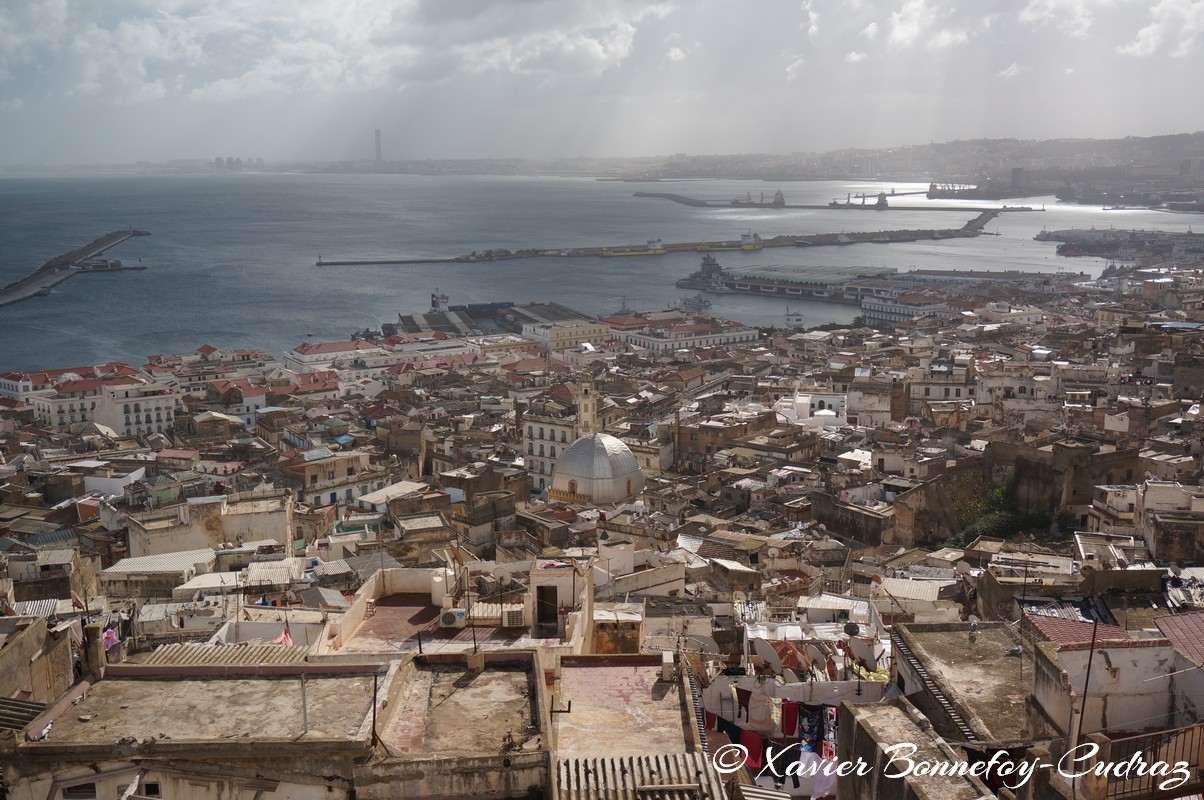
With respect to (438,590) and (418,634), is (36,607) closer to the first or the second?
(438,590)

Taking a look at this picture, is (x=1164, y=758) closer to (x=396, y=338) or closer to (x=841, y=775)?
(x=841, y=775)

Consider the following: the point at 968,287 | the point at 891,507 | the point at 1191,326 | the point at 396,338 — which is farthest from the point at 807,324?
the point at 891,507

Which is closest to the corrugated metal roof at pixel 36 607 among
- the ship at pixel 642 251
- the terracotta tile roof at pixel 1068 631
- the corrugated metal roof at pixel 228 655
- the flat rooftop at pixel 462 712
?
the corrugated metal roof at pixel 228 655

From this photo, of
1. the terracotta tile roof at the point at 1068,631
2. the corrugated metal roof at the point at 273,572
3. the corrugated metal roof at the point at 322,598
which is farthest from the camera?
the corrugated metal roof at the point at 273,572

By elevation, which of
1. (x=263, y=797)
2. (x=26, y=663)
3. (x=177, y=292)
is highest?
(x=263, y=797)

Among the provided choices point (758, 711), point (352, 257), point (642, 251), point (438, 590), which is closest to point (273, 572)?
point (438, 590)

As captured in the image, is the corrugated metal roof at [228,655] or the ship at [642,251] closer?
the corrugated metal roof at [228,655]

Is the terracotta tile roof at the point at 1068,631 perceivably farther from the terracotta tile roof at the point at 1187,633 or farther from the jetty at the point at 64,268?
the jetty at the point at 64,268
